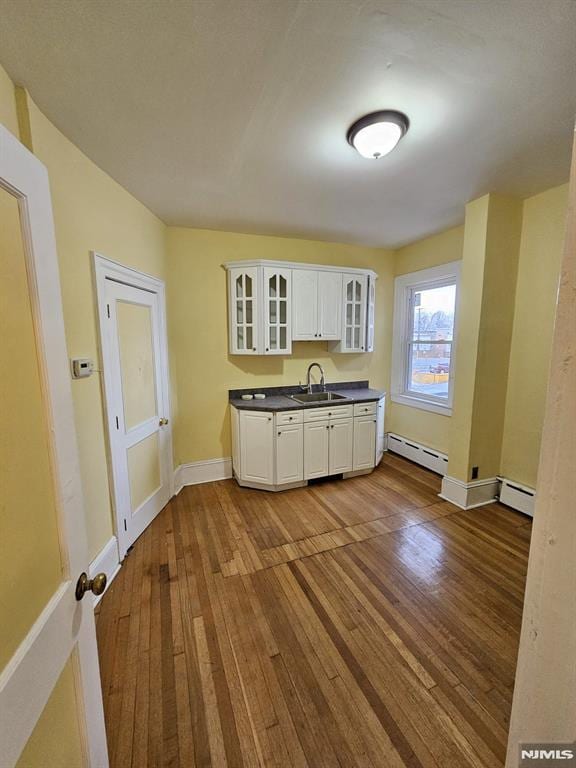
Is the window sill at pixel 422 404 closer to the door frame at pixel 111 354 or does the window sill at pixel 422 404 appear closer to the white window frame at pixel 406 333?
the white window frame at pixel 406 333

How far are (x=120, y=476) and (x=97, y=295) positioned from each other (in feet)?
4.10

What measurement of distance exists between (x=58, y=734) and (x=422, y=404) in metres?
3.72

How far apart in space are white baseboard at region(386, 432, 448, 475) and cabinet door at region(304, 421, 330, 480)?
1270mm

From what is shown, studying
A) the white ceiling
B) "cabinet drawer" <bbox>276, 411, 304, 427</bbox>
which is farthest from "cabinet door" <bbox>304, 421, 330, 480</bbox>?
the white ceiling

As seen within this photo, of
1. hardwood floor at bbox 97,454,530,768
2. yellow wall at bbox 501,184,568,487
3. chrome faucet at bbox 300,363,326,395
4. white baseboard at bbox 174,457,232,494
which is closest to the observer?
hardwood floor at bbox 97,454,530,768

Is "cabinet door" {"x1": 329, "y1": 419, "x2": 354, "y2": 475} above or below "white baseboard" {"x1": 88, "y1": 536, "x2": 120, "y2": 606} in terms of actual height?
above

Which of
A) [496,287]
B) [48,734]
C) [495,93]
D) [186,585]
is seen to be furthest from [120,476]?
[496,287]

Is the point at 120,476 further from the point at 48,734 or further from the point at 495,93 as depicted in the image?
the point at 495,93

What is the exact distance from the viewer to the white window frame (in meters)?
3.33

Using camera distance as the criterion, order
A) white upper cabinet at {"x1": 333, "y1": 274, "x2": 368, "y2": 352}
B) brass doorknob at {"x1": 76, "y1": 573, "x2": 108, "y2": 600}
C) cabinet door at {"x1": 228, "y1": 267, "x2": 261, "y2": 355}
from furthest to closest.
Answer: white upper cabinet at {"x1": 333, "y1": 274, "x2": 368, "y2": 352}, cabinet door at {"x1": 228, "y1": 267, "x2": 261, "y2": 355}, brass doorknob at {"x1": 76, "y1": 573, "x2": 108, "y2": 600}

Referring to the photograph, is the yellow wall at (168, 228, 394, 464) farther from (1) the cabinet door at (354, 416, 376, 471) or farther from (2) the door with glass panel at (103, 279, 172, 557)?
(1) the cabinet door at (354, 416, 376, 471)

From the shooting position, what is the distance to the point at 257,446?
3.10 m

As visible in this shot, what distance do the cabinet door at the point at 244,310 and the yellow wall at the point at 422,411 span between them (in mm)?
1960

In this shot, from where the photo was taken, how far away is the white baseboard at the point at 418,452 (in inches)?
135
